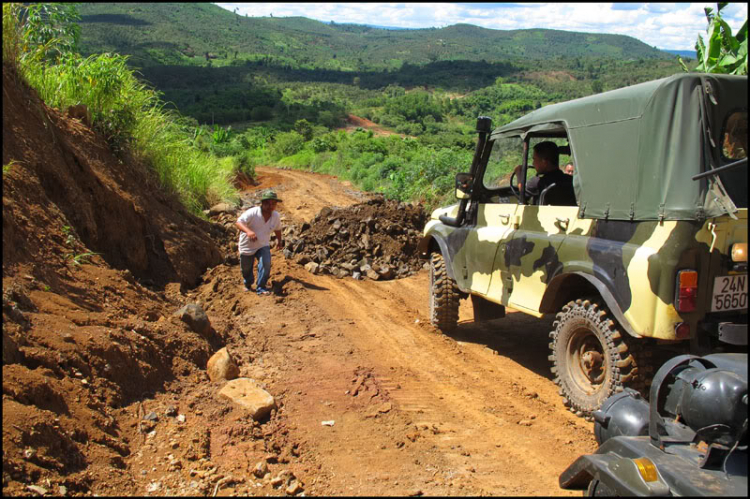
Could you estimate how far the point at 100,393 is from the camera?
425cm

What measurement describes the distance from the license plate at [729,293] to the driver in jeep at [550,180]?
1.77 metres

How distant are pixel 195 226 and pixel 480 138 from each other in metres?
5.22

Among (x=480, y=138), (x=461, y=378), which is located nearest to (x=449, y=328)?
(x=461, y=378)

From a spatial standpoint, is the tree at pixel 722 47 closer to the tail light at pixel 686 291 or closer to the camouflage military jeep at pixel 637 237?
the camouflage military jeep at pixel 637 237

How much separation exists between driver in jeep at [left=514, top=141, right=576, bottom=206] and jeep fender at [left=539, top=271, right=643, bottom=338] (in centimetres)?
97

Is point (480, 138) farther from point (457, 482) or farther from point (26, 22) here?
point (26, 22)

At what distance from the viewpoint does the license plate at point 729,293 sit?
3.99m

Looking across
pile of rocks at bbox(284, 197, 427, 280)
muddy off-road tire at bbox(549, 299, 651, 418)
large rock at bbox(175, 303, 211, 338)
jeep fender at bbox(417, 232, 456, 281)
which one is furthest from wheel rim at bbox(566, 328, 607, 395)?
pile of rocks at bbox(284, 197, 427, 280)

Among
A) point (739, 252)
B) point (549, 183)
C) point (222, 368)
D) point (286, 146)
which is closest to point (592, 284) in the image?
point (739, 252)

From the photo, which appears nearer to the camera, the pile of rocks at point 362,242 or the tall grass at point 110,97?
the tall grass at point 110,97

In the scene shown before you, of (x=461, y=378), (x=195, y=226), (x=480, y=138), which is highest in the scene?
(x=480, y=138)

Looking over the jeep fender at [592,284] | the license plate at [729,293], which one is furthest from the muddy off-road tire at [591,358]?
the license plate at [729,293]

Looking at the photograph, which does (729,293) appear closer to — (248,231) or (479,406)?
(479,406)

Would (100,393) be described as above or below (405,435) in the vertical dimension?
above
